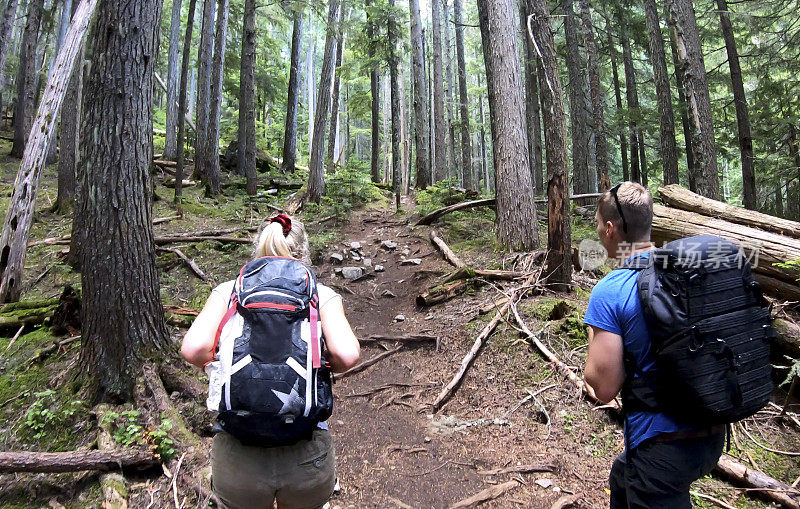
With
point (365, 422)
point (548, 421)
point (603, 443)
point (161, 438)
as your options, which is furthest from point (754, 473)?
point (161, 438)

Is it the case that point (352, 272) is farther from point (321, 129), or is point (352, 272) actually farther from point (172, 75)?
point (172, 75)

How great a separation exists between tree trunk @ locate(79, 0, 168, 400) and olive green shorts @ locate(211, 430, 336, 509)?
2.65m

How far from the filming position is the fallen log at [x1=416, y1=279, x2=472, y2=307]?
7.29m

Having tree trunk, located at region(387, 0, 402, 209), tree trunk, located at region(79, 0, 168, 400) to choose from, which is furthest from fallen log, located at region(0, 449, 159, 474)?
tree trunk, located at region(387, 0, 402, 209)

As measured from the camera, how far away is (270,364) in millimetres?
1746

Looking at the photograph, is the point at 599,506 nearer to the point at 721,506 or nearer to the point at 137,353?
the point at 721,506

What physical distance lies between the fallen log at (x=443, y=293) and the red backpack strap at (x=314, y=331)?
18.0ft

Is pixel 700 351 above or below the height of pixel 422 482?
above

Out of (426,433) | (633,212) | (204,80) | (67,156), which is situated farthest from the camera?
(204,80)

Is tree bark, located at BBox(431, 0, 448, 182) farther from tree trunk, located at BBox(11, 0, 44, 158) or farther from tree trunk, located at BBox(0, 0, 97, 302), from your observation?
tree trunk, located at BBox(11, 0, 44, 158)

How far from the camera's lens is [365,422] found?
4961 millimetres

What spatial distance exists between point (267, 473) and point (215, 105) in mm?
14354

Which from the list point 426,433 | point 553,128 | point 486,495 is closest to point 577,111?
point 553,128

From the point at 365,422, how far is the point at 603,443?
245cm
